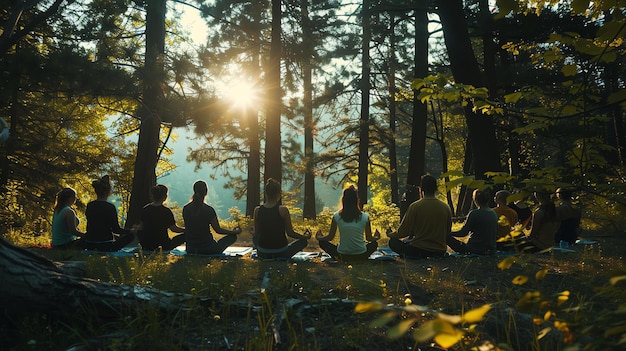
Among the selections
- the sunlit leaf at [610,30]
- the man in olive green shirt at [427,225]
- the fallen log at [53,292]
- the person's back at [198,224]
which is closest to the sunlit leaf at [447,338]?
the sunlit leaf at [610,30]

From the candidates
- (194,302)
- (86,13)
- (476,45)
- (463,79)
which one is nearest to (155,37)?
(86,13)

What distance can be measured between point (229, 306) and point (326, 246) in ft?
14.3

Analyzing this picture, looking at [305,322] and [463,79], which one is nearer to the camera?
[305,322]

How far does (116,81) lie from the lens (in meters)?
9.84

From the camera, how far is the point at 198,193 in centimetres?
821

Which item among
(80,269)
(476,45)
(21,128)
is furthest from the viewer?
(476,45)

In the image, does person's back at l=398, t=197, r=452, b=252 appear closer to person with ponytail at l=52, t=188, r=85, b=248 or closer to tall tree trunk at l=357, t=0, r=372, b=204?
person with ponytail at l=52, t=188, r=85, b=248

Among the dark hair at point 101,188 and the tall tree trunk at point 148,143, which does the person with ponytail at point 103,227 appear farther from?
the tall tree trunk at point 148,143

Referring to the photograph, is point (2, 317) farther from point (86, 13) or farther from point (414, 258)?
point (86, 13)

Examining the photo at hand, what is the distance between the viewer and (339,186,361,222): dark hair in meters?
7.53

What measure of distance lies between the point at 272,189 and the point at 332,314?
4.23 meters

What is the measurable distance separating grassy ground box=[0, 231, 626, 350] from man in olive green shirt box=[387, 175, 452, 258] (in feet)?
5.68

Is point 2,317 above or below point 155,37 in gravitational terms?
below

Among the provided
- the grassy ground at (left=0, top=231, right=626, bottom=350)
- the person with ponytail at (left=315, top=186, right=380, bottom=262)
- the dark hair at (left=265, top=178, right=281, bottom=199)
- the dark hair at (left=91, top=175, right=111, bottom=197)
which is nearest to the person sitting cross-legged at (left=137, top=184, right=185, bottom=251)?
the dark hair at (left=91, top=175, right=111, bottom=197)
